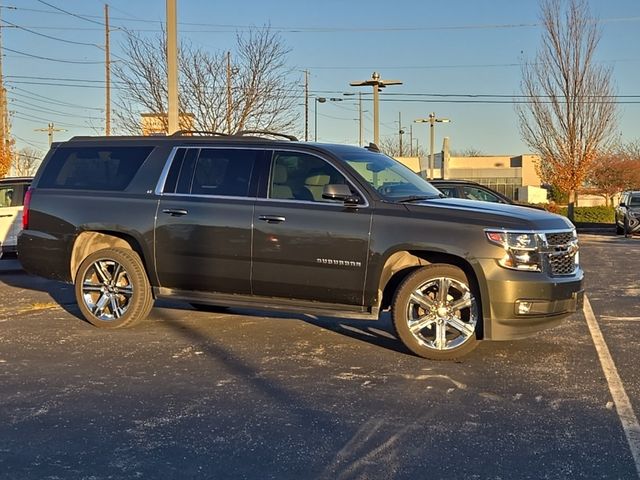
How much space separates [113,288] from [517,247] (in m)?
4.12

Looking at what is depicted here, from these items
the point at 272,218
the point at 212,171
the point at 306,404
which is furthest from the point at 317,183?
the point at 306,404

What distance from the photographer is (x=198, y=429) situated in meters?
4.53

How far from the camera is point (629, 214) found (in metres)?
23.4

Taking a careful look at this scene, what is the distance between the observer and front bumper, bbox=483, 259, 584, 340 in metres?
5.98

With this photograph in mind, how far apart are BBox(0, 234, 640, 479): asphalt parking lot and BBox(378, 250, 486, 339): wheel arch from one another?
0.53 meters

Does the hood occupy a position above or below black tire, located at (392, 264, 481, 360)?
above

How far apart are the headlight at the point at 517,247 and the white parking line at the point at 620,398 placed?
105cm

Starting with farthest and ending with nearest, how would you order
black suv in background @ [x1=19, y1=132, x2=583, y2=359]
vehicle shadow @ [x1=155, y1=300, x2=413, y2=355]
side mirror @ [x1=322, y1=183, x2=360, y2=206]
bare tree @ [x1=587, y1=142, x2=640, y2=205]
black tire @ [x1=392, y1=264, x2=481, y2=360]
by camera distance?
bare tree @ [x1=587, y1=142, x2=640, y2=205] → vehicle shadow @ [x1=155, y1=300, x2=413, y2=355] → side mirror @ [x1=322, y1=183, x2=360, y2=206] → black tire @ [x1=392, y1=264, x2=481, y2=360] → black suv in background @ [x1=19, y1=132, x2=583, y2=359]

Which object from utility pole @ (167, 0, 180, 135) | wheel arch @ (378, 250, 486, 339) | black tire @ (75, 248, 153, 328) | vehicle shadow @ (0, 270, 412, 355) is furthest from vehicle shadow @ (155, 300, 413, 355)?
utility pole @ (167, 0, 180, 135)

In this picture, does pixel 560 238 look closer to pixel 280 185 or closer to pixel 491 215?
pixel 491 215

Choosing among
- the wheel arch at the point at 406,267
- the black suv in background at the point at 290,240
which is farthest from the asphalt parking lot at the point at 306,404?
the wheel arch at the point at 406,267

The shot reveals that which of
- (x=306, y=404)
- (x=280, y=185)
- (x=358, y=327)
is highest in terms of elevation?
(x=280, y=185)

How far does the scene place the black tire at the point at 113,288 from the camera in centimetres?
748

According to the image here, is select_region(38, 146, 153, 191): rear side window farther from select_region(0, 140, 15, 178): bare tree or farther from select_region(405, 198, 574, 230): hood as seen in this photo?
select_region(0, 140, 15, 178): bare tree
